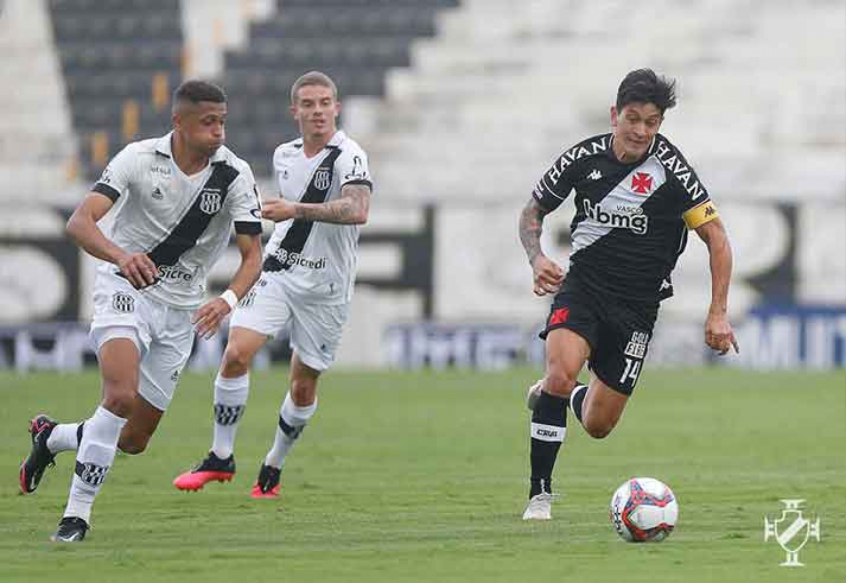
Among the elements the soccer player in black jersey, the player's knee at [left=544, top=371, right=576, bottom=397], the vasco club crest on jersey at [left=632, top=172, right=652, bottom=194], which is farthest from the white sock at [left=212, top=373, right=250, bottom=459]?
the vasco club crest on jersey at [left=632, top=172, right=652, bottom=194]

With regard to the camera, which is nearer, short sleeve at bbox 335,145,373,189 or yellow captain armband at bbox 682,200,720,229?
yellow captain armband at bbox 682,200,720,229

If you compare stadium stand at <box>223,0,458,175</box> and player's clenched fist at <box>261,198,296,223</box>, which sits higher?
player's clenched fist at <box>261,198,296,223</box>

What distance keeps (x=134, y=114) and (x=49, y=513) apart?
2540 cm

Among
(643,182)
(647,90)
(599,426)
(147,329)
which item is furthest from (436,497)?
(647,90)

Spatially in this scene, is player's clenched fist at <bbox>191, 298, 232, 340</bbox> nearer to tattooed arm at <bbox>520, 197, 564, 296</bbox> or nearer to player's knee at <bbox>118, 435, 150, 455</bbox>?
player's knee at <bbox>118, 435, 150, 455</bbox>

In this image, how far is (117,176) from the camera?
900 cm

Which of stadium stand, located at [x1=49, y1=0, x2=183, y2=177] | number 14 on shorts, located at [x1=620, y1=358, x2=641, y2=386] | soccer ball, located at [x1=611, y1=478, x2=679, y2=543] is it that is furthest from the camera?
stadium stand, located at [x1=49, y1=0, x2=183, y2=177]

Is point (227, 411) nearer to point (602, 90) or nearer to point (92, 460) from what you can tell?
point (92, 460)

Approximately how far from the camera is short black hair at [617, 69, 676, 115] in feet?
30.0

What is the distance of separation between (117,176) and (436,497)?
3.01 m

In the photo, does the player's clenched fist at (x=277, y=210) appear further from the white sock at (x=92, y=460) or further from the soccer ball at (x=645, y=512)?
the soccer ball at (x=645, y=512)

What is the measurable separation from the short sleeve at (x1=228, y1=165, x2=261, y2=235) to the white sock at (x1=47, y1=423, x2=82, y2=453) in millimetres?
1425

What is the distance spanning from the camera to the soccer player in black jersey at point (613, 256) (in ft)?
30.8

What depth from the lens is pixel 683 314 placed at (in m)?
31.2
